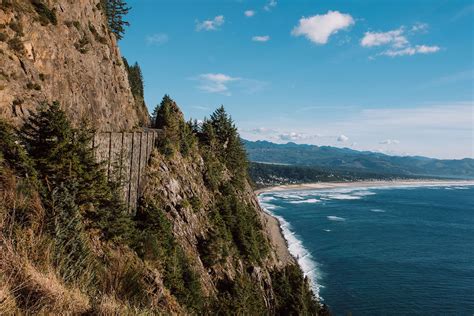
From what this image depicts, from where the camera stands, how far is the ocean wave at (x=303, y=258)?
60950mm

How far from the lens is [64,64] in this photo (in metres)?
26.5

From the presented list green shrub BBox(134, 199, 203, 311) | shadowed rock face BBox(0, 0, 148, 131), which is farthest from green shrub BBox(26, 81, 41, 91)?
green shrub BBox(134, 199, 203, 311)

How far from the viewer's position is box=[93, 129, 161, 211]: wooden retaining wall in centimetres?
2594

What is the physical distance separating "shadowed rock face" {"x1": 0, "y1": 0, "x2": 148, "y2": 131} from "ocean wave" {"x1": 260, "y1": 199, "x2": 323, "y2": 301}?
42321 mm

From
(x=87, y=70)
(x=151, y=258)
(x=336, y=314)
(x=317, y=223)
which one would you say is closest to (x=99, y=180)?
(x=151, y=258)

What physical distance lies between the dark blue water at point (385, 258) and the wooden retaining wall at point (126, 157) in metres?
37.1

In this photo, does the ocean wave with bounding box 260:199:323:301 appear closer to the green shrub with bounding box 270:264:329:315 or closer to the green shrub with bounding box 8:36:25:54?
the green shrub with bounding box 270:264:329:315

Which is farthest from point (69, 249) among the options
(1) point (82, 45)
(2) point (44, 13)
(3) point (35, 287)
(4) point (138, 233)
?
(1) point (82, 45)

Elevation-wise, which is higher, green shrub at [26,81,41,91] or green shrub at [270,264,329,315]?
green shrub at [26,81,41,91]

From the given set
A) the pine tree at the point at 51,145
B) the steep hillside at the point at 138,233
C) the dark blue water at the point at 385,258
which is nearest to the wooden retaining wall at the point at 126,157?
the steep hillside at the point at 138,233

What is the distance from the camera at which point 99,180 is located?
2089 cm

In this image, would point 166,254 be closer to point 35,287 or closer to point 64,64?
point 64,64

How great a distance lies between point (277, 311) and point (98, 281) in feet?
127

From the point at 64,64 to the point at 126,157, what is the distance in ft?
28.6
